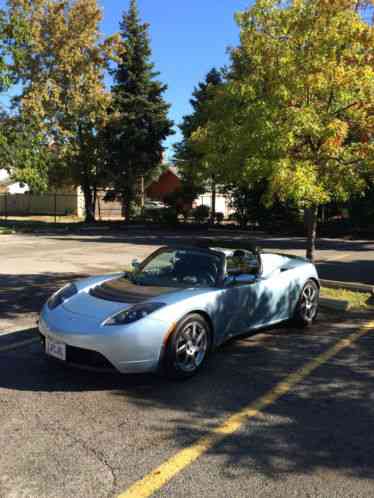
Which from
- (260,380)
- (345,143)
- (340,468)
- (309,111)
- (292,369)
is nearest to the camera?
(340,468)

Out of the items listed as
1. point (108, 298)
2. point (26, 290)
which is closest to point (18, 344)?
point (108, 298)

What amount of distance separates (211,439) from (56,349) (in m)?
1.80

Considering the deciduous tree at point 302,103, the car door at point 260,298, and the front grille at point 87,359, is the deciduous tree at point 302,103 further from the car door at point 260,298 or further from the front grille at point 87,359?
the front grille at point 87,359

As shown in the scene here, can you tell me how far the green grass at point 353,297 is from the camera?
8.22m

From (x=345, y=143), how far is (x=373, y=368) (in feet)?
18.5

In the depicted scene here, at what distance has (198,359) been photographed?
4914mm

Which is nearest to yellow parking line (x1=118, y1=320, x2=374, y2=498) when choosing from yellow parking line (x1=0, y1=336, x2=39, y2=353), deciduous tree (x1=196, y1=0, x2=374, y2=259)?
yellow parking line (x1=0, y1=336, x2=39, y2=353)

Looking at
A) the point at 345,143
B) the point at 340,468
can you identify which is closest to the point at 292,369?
the point at 340,468

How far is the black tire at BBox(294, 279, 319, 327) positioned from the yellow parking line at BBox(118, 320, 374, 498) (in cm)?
112

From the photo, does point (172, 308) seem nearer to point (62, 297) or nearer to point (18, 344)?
point (62, 297)

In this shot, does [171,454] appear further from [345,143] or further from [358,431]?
[345,143]

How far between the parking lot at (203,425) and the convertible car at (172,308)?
11.9 inches

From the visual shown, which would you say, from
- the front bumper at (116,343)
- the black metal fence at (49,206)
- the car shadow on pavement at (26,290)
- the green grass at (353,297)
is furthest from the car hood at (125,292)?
the black metal fence at (49,206)

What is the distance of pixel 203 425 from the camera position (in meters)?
3.81
